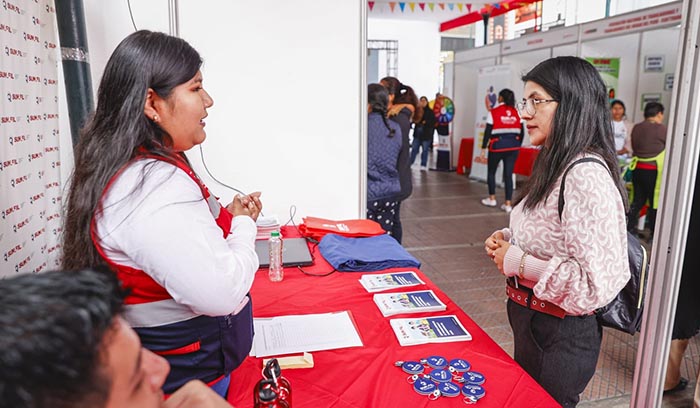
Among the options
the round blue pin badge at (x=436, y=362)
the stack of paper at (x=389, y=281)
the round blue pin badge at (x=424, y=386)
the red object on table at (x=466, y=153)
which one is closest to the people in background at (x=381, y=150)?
the stack of paper at (x=389, y=281)

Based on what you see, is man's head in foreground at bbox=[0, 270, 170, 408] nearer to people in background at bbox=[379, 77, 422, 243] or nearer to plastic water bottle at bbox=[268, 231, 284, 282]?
plastic water bottle at bbox=[268, 231, 284, 282]

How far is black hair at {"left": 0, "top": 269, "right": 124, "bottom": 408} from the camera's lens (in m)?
0.43

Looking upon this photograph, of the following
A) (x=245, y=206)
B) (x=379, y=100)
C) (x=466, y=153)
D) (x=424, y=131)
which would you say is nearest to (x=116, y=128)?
(x=245, y=206)

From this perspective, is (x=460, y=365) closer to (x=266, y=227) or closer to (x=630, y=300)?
(x=630, y=300)

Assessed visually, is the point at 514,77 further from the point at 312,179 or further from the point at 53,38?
the point at 53,38

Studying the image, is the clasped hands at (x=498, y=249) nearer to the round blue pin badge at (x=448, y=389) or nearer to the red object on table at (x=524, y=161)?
the round blue pin badge at (x=448, y=389)

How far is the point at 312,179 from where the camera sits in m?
2.75

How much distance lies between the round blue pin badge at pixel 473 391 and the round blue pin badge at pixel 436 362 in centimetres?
10

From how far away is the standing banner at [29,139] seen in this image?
1225 millimetres

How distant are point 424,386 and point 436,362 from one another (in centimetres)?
12

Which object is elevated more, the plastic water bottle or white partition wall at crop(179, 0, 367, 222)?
white partition wall at crop(179, 0, 367, 222)

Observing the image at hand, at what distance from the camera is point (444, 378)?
116 centimetres

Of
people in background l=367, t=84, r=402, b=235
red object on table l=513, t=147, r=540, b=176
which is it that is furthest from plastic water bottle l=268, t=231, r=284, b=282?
red object on table l=513, t=147, r=540, b=176

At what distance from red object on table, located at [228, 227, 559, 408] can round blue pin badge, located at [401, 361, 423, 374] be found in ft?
0.04
